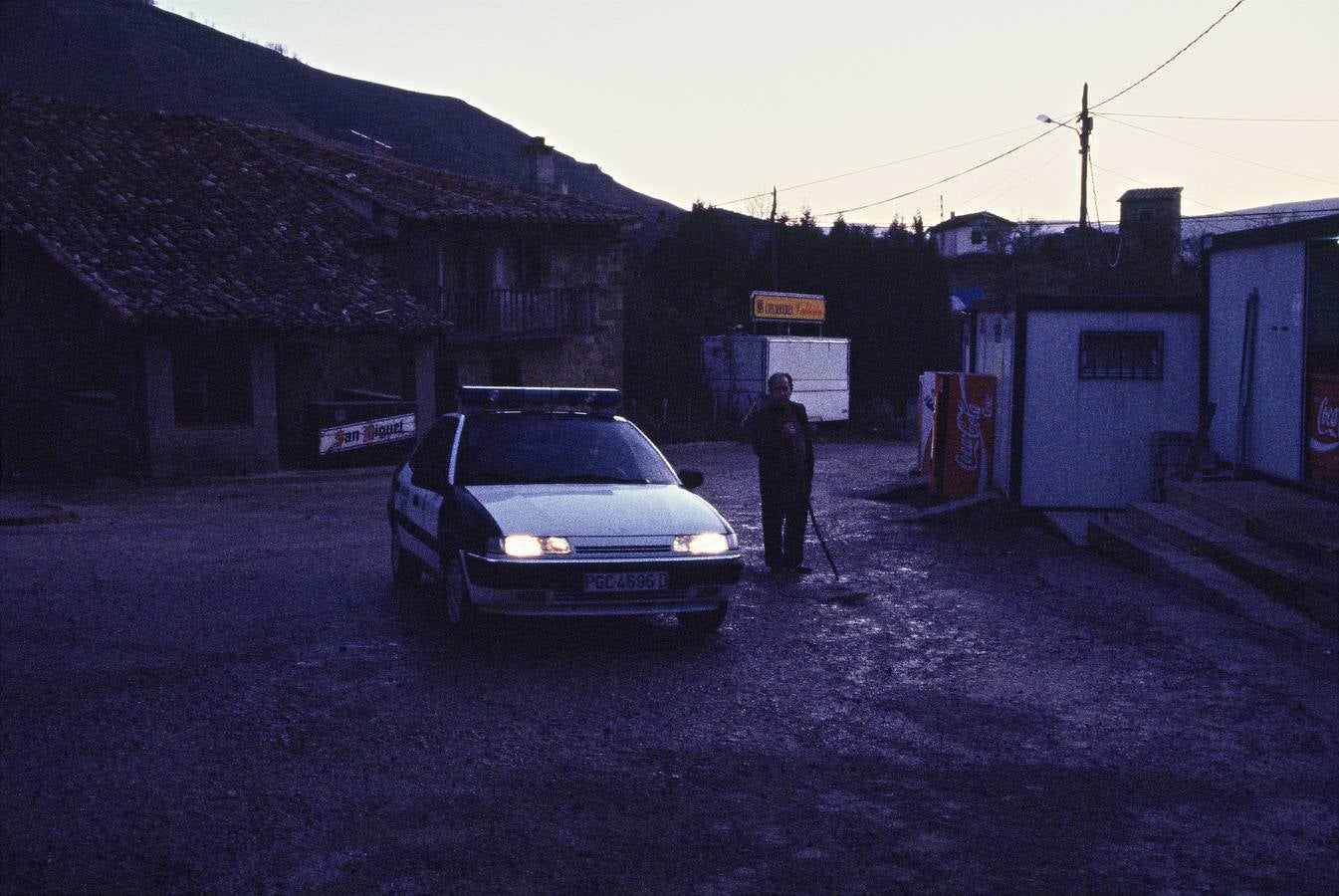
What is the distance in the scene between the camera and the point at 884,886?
4.41 m

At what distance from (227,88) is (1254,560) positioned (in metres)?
113

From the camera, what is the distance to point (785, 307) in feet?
130

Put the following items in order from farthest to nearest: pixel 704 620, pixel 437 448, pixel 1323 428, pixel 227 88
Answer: pixel 227 88 < pixel 1323 428 < pixel 437 448 < pixel 704 620

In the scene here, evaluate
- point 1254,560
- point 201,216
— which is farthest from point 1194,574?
point 201,216

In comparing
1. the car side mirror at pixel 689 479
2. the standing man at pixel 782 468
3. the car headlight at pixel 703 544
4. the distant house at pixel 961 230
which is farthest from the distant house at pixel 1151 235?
the car headlight at pixel 703 544

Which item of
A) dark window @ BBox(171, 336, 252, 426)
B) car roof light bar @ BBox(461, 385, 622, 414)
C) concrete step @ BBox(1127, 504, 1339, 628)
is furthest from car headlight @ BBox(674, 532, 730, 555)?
dark window @ BBox(171, 336, 252, 426)

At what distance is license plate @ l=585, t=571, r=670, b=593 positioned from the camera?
7.82m

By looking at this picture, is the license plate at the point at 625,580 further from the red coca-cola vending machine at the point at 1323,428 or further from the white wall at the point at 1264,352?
the white wall at the point at 1264,352

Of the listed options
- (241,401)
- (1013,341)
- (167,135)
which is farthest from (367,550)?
(167,135)

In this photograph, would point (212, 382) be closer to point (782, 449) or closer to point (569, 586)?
point (782, 449)

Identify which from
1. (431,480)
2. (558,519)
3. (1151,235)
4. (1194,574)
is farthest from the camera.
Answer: (1151,235)

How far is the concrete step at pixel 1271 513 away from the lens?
32.5 ft

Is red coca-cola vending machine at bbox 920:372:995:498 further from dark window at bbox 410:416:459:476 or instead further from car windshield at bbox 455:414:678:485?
dark window at bbox 410:416:459:476

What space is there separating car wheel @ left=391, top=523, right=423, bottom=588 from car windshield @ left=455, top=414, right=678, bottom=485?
1573 millimetres
